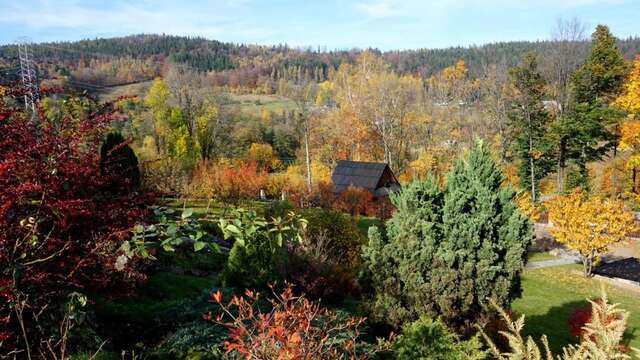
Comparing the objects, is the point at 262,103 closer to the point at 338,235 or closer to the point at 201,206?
the point at 201,206

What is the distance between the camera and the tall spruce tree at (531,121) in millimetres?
27469

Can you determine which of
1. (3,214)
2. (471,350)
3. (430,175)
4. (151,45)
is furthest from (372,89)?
(151,45)

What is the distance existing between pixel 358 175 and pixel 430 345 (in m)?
20.0

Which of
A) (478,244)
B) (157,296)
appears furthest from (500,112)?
(157,296)

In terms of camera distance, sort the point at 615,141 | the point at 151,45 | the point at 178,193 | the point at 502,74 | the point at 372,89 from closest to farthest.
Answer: the point at 178,193, the point at 615,141, the point at 502,74, the point at 372,89, the point at 151,45

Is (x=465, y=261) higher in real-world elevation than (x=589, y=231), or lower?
higher

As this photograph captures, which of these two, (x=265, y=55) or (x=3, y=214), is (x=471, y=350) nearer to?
(x=3, y=214)

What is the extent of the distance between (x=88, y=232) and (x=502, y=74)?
40.3m

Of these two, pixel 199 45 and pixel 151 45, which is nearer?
pixel 151 45

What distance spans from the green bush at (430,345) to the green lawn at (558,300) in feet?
15.0

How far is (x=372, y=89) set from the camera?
4253 cm

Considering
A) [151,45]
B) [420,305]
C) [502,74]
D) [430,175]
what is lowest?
[420,305]

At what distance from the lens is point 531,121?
93.9 ft

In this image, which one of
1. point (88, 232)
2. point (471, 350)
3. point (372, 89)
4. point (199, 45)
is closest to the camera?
point (88, 232)
